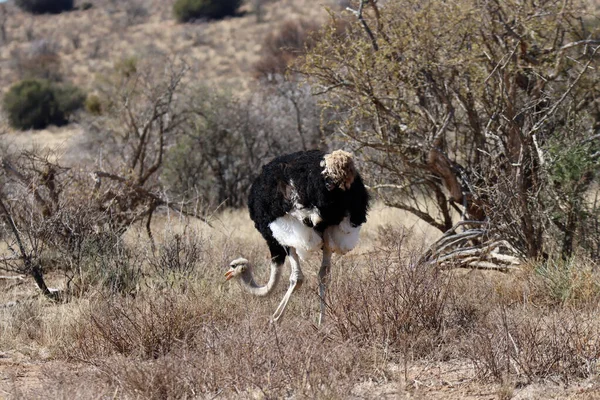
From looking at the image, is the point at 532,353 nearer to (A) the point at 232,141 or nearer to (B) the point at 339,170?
(B) the point at 339,170

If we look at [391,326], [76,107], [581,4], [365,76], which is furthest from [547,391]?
[76,107]

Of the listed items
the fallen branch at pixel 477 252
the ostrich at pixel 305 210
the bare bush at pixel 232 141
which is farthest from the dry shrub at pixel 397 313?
the bare bush at pixel 232 141

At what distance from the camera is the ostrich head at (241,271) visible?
624cm

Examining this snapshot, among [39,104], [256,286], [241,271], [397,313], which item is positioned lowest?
[39,104]

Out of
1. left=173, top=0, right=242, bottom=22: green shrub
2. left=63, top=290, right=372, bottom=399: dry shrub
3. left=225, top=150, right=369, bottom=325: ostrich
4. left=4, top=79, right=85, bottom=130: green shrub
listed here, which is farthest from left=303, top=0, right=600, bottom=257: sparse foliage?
left=173, top=0, right=242, bottom=22: green shrub

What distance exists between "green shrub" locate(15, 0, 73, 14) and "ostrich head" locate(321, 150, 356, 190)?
49041 millimetres

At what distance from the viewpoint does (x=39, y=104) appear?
28047mm

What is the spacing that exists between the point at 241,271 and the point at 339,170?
130 cm

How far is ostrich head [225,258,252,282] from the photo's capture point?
6242 millimetres

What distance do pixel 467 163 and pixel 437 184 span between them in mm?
392

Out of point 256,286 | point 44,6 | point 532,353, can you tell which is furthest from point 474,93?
point 44,6

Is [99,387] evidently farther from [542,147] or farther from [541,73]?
[541,73]

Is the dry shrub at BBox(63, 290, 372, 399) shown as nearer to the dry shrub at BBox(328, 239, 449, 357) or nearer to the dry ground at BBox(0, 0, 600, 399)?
the dry ground at BBox(0, 0, 600, 399)

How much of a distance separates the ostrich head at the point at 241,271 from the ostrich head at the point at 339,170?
1108mm
